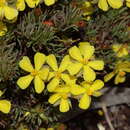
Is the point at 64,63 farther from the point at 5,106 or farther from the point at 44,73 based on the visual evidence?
the point at 5,106

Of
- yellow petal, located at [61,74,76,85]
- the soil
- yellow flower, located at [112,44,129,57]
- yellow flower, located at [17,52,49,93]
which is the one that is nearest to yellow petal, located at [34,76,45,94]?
yellow flower, located at [17,52,49,93]

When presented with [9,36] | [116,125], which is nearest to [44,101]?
[9,36]

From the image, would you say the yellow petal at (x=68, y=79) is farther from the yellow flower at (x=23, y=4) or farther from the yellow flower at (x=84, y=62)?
the yellow flower at (x=23, y=4)

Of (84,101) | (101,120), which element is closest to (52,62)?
(84,101)

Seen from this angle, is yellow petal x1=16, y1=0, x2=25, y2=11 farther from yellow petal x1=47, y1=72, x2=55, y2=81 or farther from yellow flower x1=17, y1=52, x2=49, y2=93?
yellow petal x1=47, y1=72, x2=55, y2=81

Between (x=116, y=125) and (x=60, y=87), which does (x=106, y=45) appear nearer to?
(x=60, y=87)

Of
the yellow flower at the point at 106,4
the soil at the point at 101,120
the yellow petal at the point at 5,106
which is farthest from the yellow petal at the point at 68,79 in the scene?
the soil at the point at 101,120
